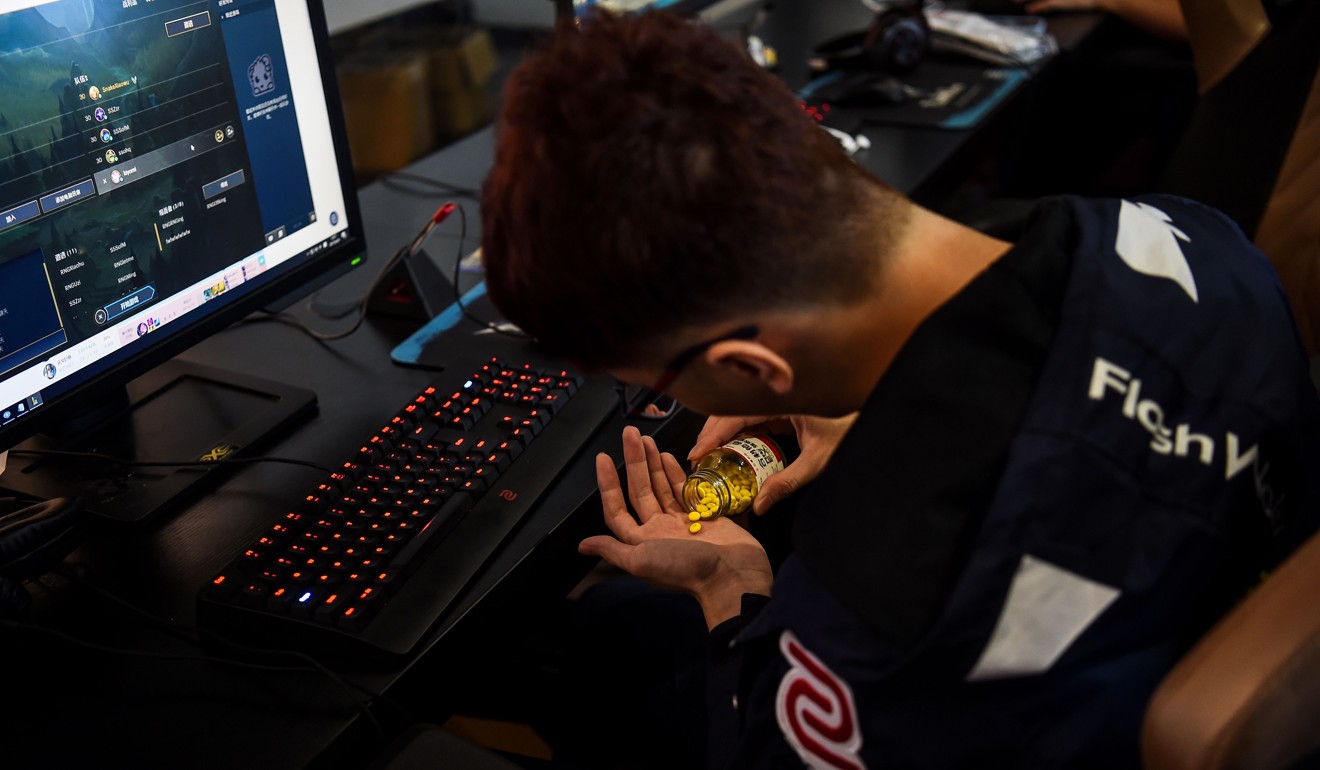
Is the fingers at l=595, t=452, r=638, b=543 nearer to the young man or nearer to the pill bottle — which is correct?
the pill bottle

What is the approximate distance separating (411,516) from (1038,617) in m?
0.51

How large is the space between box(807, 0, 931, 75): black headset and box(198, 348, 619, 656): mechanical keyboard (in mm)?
1114

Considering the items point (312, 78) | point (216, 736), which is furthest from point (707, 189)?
point (312, 78)

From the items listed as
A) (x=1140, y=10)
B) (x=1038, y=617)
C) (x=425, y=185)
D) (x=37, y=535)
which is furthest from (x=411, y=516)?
(x=1140, y=10)

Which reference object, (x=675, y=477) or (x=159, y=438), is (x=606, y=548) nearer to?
(x=675, y=477)

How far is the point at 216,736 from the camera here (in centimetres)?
75

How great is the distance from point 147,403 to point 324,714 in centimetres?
53

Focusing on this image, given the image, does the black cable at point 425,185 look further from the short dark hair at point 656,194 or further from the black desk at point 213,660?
the short dark hair at point 656,194

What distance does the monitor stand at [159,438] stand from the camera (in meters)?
0.99

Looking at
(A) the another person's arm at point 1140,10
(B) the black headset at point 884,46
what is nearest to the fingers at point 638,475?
(B) the black headset at point 884,46

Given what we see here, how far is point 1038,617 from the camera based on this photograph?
59 cm

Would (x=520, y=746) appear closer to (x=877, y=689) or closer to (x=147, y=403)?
(x=147, y=403)

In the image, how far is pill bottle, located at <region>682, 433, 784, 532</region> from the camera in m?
0.97

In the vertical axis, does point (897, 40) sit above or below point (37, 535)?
above
